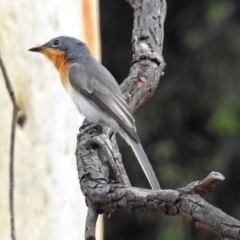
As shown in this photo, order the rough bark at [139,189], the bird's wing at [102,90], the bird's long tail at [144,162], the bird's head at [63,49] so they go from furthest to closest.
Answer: the bird's head at [63,49]
the bird's wing at [102,90]
the bird's long tail at [144,162]
the rough bark at [139,189]

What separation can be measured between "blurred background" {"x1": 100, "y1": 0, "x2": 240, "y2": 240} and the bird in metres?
2.25

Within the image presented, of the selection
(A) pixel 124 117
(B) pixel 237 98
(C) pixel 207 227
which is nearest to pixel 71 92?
(A) pixel 124 117

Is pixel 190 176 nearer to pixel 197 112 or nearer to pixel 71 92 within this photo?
pixel 197 112

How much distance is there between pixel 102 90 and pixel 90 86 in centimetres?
10

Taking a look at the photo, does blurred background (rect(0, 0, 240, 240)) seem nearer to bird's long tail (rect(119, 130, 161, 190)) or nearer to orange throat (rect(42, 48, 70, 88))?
orange throat (rect(42, 48, 70, 88))

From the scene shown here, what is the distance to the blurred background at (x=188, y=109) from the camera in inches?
217

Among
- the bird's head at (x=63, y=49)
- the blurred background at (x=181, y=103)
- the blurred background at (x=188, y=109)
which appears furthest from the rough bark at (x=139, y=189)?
the blurred background at (x=188, y=109)

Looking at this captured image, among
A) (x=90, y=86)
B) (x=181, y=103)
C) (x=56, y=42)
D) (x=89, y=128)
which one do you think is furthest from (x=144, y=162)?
(x=181, y=103)

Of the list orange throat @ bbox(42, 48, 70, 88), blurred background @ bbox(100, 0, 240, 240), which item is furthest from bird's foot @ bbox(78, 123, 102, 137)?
blurred background @ bbox(100, 0, 240, 240)

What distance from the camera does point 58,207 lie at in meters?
3.19

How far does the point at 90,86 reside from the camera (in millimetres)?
3152

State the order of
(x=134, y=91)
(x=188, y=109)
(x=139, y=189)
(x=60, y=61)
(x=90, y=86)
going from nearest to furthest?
(x=139, y=189) < (x=134, y=91) < (x=90, y=86) < (x=60, y=61) < (x=188, y=109)

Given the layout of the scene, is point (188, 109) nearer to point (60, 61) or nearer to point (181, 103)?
point (181, 103)

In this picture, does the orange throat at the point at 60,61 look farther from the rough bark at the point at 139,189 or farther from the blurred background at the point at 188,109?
the blurred background at the point at 188,109
